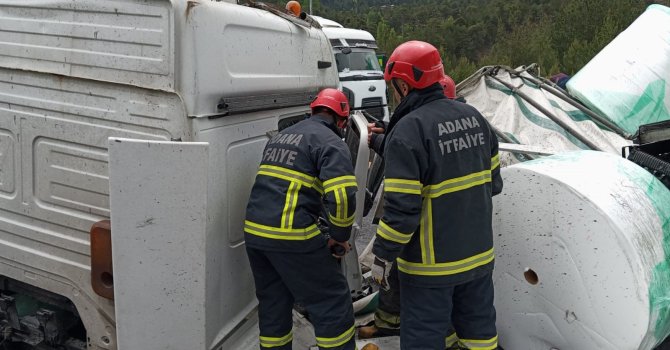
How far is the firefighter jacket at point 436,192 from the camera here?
2490 millimetres

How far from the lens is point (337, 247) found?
286 centimetres

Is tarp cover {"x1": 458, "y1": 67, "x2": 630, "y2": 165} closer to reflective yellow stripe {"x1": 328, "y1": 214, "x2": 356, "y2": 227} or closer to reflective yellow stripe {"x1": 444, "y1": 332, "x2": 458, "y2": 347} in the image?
reflective yellow stripe {"x1": 444, "y1": 332, "x2": 458, "y2": 347}

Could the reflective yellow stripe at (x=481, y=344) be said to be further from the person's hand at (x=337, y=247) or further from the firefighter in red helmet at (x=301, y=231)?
the person's hand at (x=337, y=247)

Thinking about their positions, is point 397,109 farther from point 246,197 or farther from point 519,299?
point 519,299

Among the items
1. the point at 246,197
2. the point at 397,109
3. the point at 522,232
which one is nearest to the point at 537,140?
the point at 522,232

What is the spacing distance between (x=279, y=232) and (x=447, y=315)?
88 cm

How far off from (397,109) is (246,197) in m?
0.87

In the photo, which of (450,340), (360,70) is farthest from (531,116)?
(360,70)

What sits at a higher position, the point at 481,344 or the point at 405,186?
the point at 405,186

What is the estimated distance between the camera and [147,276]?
219 centimetres

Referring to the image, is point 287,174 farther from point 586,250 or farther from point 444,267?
point 586,250

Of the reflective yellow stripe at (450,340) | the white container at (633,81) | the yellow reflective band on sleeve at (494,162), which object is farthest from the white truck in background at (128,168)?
the white container at (633,81)

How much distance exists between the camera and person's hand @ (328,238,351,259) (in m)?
2.85

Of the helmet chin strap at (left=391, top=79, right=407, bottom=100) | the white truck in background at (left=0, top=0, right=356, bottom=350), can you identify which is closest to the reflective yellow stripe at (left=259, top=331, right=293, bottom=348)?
the white truck in background at (left=0, top=0, right=356, bottom=350)
